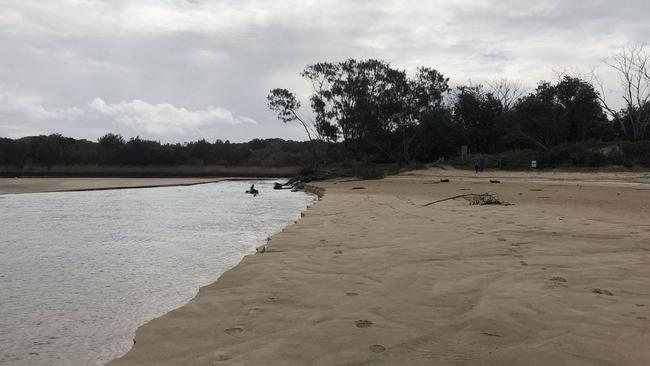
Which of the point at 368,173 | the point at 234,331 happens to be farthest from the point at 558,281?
the point at 368,173

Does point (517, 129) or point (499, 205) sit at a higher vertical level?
point (517, 129)

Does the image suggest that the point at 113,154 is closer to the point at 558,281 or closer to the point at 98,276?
the point at 98,276

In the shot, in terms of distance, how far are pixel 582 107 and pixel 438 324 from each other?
43.9 m

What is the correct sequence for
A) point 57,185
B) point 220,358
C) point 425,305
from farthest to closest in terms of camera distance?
point 57,185 < point 425,305 < point 220,358

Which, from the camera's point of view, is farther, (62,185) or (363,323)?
(62,185)

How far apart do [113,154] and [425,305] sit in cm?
8210

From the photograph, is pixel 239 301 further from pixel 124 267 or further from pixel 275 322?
pixel 124 267

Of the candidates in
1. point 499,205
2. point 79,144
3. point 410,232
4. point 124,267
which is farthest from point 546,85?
point 79,144

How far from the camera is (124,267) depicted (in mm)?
7250

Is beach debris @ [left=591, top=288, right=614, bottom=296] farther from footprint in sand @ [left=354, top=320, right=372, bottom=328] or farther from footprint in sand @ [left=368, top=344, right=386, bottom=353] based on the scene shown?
footprint in sand @ [left=368, top=344, right=386, bottom=353]

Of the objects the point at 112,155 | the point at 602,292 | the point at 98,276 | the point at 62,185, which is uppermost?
the point at 112,155

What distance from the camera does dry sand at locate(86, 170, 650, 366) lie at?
3.08 metres

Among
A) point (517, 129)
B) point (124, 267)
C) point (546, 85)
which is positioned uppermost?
point (546, 85)

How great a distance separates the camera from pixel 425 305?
13.6ft
